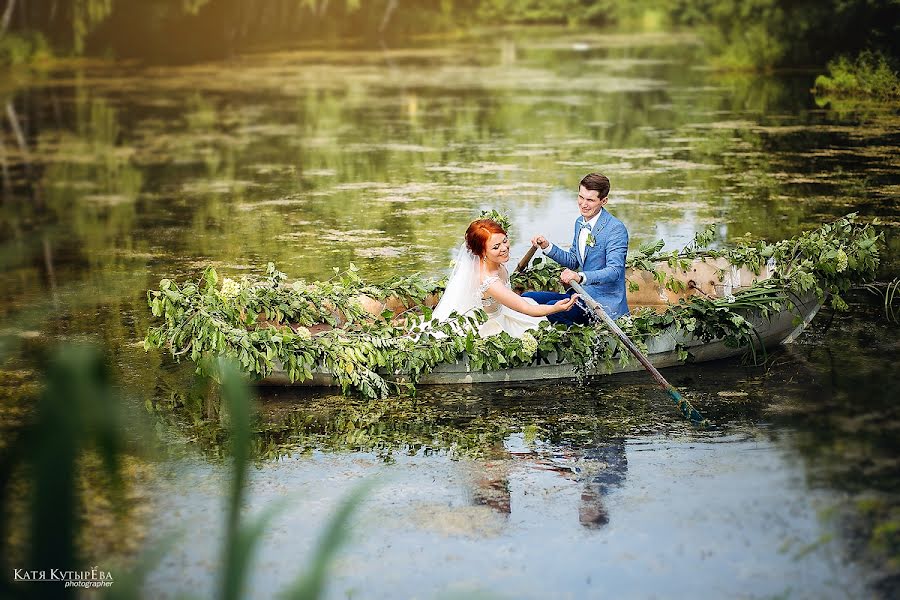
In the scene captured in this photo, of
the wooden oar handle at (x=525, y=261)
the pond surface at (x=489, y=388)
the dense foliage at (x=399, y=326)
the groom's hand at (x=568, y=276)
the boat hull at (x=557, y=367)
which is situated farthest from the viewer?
the wooden oar handle at (x=525, y=261)

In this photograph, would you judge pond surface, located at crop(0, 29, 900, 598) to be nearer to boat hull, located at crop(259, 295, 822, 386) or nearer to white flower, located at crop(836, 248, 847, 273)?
Result: boat hull, located at crop(259, 295, 822, 386)

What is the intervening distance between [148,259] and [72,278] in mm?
856

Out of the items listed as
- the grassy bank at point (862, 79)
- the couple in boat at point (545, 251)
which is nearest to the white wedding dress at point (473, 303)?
the couple in boat at point (545, 251)

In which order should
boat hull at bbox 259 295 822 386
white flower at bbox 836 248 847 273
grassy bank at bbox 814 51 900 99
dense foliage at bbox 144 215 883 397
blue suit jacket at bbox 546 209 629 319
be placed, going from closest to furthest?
1. dense foliage at bbox 144 215 883 397
2. boat hull at bbox 259 295 822 386
3. blue suit jacket at bbox 546 209 629 319
4. white flower at bbox 836 248 847 273
5. grassy bank at bbox 814 51 900 99

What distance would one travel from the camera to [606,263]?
708 cm

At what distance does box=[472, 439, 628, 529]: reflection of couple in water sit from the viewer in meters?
5.25

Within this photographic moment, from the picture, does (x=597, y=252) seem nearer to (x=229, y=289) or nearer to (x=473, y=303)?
(x=473, y=303)

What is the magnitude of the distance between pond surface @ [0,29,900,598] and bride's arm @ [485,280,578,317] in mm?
438

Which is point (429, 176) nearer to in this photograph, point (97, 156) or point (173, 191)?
point (173, 191)

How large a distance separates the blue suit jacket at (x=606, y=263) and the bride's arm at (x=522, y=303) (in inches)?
8.8

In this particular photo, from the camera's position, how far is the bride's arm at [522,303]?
678 cm

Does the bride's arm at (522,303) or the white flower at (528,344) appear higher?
the bride's arm at (522,303)

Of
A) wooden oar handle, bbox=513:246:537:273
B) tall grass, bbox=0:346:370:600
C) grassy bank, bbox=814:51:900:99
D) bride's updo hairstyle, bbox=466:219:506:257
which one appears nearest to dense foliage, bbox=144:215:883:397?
bride's updo hairstyle, bbox=466:219:506:257

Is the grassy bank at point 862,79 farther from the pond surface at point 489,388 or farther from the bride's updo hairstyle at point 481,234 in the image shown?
the bride's updo hairstyle at point 481,234
